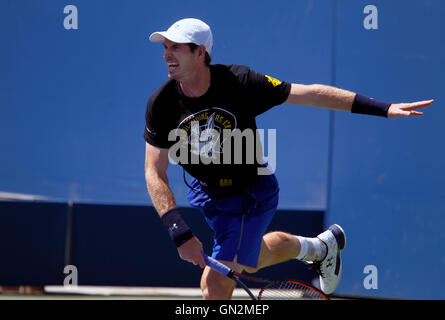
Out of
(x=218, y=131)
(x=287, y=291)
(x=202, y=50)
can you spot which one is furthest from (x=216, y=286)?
(x=202, y=50)

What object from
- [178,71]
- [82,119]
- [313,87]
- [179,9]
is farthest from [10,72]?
[313,87]

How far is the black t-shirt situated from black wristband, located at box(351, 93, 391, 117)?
39 centimetres

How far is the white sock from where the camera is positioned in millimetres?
4391

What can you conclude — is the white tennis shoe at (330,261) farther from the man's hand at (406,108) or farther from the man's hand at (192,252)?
the man's hand at (192,252)

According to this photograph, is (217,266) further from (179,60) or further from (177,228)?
(179,60)

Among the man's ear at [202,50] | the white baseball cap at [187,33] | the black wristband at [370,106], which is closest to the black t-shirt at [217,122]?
the man's ear at [202,50]

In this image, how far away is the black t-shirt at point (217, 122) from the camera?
370 cm

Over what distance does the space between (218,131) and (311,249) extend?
1.18m

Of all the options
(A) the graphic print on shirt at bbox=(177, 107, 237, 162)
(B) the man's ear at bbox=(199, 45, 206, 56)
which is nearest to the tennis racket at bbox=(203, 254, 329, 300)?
(A) the graphic print on shirt at bbox=(177, 107, 237, 162)

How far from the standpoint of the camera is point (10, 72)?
18.6ft

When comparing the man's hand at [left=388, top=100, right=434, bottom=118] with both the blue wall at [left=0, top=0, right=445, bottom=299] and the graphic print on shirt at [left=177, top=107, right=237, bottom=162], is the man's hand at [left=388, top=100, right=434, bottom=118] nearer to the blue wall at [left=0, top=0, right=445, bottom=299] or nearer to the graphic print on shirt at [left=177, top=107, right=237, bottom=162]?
the graphic print on shirt at [left=177, top=107, right=237, bottom=162]

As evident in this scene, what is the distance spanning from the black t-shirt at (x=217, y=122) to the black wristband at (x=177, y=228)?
1.32ft

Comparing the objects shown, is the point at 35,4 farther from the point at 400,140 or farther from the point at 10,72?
the point at 400,140

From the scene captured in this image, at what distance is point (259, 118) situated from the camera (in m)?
5.81
